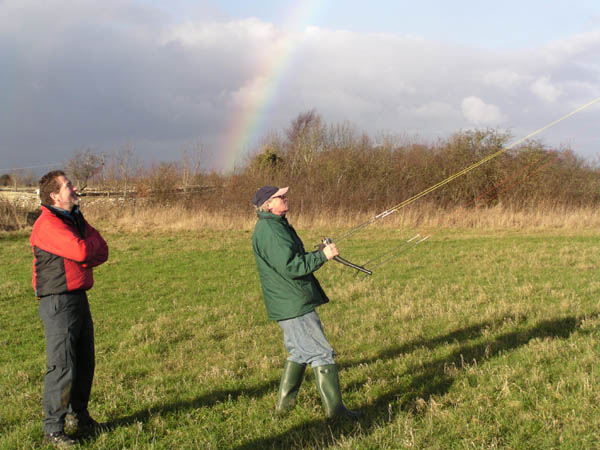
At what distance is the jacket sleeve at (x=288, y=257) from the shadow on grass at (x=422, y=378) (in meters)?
1.23

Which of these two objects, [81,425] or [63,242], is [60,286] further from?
[81,425]

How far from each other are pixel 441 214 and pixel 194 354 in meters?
20.4

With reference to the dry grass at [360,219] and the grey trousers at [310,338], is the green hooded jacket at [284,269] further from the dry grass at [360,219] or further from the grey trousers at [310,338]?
the dry grass at [360,219]

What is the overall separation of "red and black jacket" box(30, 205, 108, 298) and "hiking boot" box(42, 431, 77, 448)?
42.6 inches

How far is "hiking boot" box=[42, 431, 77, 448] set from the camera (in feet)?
13.0

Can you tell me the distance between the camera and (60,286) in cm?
397

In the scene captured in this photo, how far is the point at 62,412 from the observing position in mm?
3975

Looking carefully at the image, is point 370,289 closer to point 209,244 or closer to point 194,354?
point 194,354

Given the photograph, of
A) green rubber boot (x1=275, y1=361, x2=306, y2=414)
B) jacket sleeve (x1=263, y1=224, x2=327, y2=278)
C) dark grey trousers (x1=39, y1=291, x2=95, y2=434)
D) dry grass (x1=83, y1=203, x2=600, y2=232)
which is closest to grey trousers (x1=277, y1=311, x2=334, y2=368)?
green rubber boot (x1=275, y1=361, x2=306, y2=414)

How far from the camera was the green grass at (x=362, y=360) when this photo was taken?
4012 mm

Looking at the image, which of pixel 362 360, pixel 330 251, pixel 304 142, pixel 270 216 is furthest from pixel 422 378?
pixel 304 142

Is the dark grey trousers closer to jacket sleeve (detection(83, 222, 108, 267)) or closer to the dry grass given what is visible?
jacket sleeve (detection(83, 222, 108, 267))

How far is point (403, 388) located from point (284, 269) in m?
1.82

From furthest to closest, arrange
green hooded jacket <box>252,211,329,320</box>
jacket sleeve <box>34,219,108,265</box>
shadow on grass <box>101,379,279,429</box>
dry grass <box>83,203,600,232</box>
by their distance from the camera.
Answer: dry grass <box>83,203,600,232</box>, shadow on grass <box>101,379,279,429</box>, green hooded jacket <box>252,211,329,320</box>, jacket sleeve <box>34,219,108,265</box>
